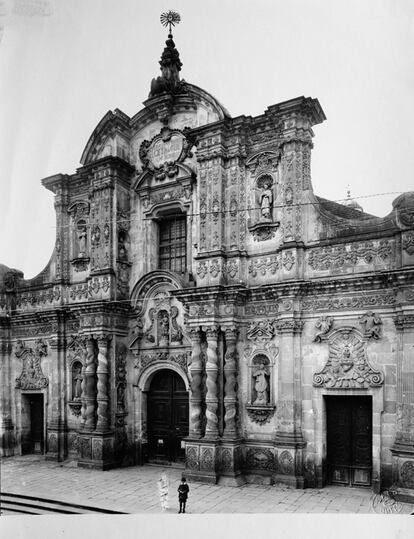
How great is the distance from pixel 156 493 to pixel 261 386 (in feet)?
11.4

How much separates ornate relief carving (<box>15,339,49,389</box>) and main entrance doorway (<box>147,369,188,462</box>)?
4.06 meters

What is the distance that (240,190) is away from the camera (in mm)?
13070

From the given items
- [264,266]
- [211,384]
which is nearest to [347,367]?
[264,266]

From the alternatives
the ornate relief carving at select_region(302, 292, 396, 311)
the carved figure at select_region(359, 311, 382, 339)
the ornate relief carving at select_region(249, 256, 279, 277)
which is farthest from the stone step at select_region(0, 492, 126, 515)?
the carved figure at select_region(359, 311, 382, 339)

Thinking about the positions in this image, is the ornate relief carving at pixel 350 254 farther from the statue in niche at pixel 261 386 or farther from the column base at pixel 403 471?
the column base at pixel 403 471

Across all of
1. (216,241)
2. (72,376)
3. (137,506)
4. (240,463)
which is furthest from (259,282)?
(72,376)

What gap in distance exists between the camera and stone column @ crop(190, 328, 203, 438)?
12680mm

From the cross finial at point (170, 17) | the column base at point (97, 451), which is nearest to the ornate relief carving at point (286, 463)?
the column base at point (97, 451)

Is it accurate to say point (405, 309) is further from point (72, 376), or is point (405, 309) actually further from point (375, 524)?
point (72, 376)

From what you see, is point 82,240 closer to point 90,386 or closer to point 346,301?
point 90,386

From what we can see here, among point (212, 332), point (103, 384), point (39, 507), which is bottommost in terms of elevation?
point (39, 507)

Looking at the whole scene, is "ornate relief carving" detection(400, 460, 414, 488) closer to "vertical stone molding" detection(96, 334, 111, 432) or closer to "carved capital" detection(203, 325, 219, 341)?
"carved capital" detection(203, 325, 219, 341)

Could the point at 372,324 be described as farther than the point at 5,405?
No

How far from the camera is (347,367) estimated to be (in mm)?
11117
